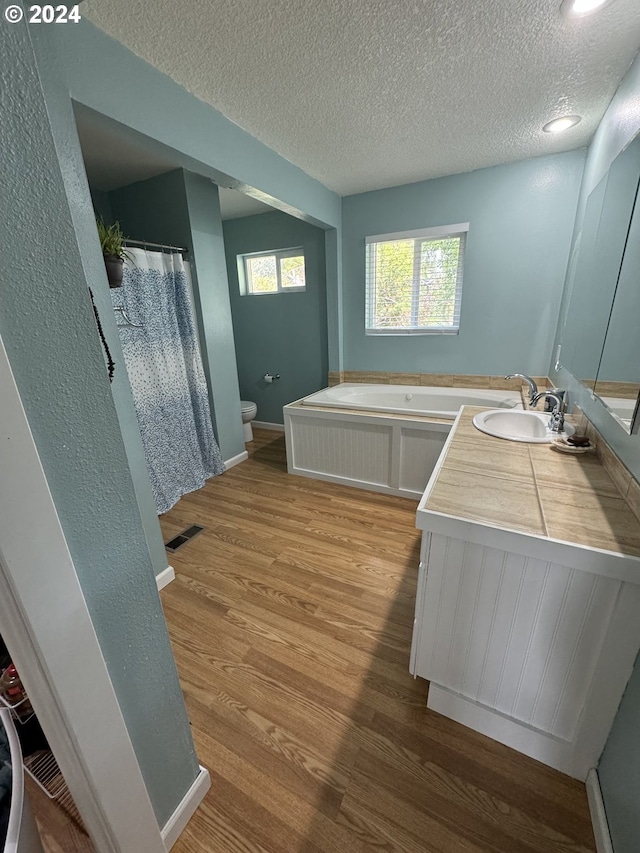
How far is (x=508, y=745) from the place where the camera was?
1.09 meters

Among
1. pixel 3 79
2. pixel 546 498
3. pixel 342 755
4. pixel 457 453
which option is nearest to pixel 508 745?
pixel 342 755

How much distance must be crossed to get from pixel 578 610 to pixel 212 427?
2777mm

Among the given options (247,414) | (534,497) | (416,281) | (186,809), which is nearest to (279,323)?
(247,414)

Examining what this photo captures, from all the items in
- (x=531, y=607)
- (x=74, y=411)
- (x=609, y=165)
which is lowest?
(x=531, y=607)

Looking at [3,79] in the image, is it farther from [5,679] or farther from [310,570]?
[310,570]

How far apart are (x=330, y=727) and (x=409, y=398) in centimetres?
259

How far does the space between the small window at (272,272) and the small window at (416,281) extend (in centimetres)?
86

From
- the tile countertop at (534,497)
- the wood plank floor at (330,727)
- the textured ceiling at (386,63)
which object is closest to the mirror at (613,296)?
the tile countertop at (534,497)

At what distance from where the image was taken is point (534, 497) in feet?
3.56

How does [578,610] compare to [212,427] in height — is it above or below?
above

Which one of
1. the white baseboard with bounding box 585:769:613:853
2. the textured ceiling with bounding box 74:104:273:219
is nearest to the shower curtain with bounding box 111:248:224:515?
the textured ceiling with bounding box 74:104:273:219

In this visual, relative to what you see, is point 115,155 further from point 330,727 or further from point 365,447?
point 330,727

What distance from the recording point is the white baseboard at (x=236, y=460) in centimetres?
319

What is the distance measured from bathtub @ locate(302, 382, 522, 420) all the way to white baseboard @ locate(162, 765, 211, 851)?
7.19 feet
